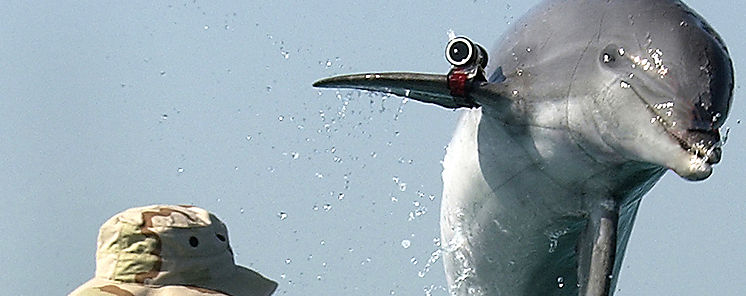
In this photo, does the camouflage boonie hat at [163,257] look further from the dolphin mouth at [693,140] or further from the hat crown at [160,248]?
the dolphin mouth at [693,140]

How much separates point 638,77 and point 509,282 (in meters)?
2.40

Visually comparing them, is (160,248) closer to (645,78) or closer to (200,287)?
(200,287)

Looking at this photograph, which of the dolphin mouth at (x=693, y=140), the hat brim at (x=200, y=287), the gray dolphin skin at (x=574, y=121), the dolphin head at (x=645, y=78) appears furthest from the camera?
the gray dolphin skin at (x=574, y=121)

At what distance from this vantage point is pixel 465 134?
8484mm

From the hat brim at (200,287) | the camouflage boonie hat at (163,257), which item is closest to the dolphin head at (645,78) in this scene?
the hat brim at (200,287)

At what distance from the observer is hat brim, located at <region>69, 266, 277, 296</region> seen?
4.65 metres

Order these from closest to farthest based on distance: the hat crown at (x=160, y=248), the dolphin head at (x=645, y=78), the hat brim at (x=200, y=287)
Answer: the hat brim at (x=200, y=287)
the hat crown at (x=160, y=248)
the dolphin head at (x=645, y=78)

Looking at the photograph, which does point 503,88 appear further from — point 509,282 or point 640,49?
point 509,282

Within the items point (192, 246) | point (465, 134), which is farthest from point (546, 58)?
point (192, 246)

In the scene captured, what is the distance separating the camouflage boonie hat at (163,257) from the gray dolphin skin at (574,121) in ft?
9.26

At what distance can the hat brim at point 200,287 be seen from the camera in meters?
4.65

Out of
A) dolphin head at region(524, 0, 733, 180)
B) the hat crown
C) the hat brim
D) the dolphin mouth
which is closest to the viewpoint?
the hat brim

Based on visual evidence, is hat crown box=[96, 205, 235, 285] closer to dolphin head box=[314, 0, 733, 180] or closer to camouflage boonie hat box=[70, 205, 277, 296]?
camouflage boonie hat box=[70, 205, 277, 296]

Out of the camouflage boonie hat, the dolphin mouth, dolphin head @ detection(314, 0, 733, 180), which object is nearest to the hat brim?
the camouflage boonie hat
